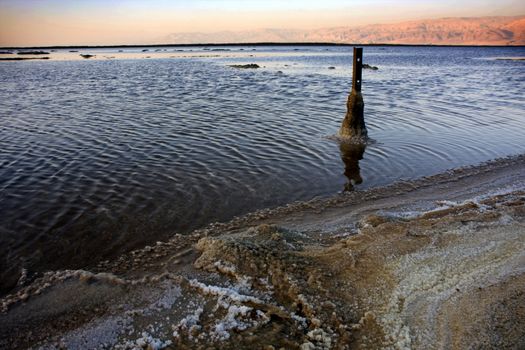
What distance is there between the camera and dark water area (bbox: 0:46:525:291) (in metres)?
7.68

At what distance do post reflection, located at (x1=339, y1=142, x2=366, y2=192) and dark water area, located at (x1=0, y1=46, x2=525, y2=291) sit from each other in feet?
0.19

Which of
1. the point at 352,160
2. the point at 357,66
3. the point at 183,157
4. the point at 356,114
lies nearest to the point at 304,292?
the point at 352,160

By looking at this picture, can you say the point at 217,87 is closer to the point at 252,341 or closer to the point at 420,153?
the point at 420,153

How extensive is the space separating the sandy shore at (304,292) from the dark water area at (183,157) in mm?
1217

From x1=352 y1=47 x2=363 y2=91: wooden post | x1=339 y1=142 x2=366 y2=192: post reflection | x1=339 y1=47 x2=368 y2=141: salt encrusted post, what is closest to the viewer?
x1=339 y1=142 x2=366 y2=192: post reflection

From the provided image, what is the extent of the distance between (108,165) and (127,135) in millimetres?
3871

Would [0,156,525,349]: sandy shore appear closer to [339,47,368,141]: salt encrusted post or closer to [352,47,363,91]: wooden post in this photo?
[339,47,368,141]: salt encrusted post

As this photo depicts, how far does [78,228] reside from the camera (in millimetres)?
7625

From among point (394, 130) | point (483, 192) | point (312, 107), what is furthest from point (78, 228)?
point (312, 107)

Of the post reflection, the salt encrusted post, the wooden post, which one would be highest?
the wooden post

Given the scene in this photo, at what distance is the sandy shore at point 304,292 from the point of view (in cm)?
415

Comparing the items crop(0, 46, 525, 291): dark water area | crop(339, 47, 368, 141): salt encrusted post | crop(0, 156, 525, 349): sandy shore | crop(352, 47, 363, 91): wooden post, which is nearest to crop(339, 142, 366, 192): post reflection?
crop(0, 46, 525, 291): dark water area

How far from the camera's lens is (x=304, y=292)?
15.9 ft

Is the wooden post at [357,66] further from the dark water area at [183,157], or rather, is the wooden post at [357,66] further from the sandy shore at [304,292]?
the sandy shore at [304,292]
